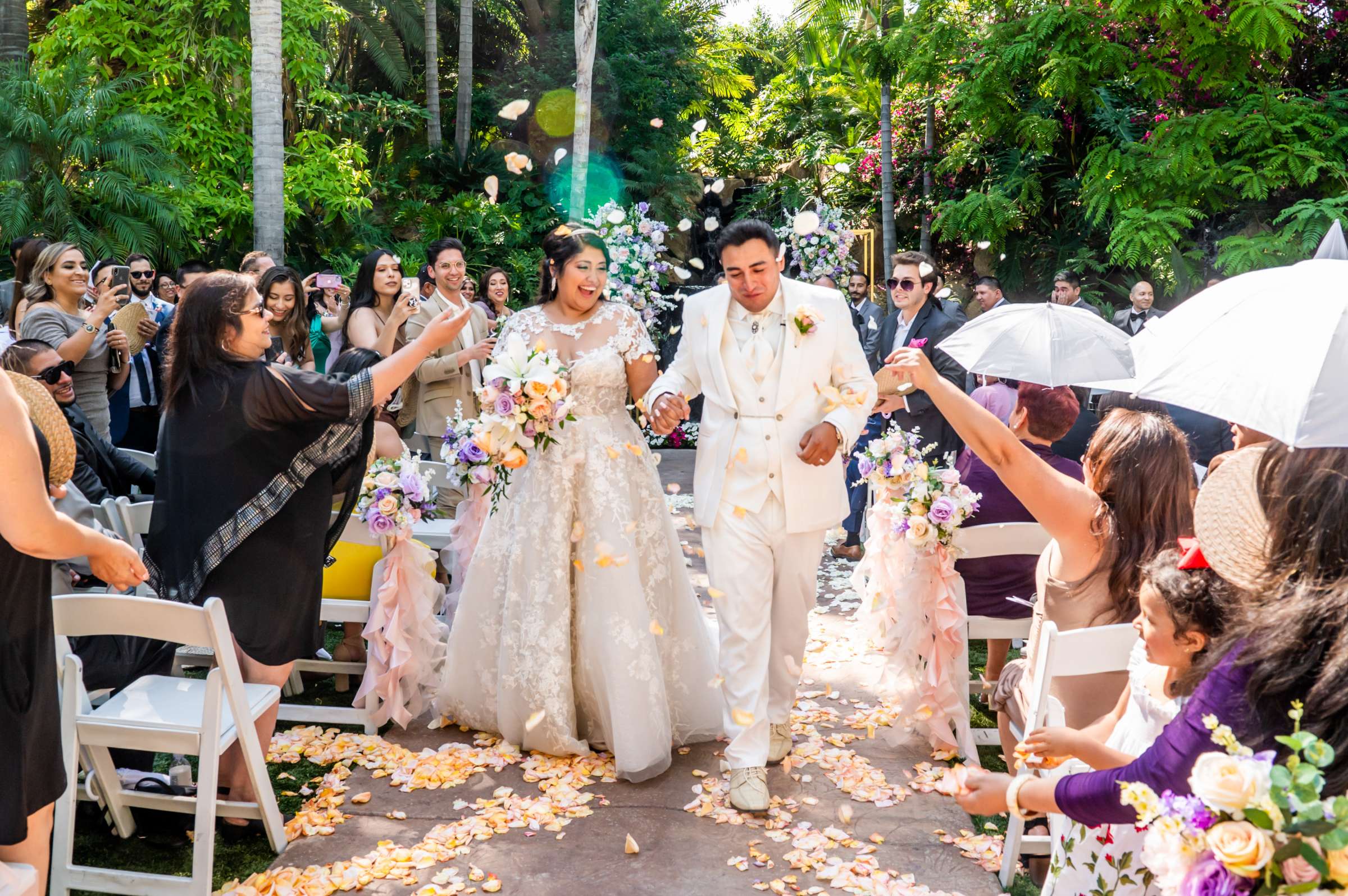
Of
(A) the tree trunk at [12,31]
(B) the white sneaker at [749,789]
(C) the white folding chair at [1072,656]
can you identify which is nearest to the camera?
(C) the white folding chair at [1072,656]

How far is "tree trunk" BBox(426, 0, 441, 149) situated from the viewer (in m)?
20.0

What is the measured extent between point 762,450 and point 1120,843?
1.95m

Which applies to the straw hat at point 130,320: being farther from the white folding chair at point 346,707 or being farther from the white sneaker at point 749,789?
the white sneaker at point 749,789

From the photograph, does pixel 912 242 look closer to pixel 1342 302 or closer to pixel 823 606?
pixel 823 606

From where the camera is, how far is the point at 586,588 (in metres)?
4.30

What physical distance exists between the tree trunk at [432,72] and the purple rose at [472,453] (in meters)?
17.0

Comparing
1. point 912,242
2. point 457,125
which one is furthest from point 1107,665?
point 457,125

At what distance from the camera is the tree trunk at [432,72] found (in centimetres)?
1997

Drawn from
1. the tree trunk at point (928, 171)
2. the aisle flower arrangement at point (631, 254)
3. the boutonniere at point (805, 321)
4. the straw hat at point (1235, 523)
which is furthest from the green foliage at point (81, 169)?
the straw hat at point (1235, 523)

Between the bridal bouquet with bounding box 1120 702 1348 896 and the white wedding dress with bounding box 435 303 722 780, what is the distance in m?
2.72

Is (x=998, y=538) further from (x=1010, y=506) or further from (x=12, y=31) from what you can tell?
(x=12, y=31)

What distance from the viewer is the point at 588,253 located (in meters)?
4.43

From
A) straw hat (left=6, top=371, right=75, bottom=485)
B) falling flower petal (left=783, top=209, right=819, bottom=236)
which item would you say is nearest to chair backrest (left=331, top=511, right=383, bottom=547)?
straw hat (left=6, top=371, right=75, bottom=485)

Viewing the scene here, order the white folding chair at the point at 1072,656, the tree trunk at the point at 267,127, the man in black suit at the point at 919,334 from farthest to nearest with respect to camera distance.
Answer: the tree trunk at the point at 267,127, the man in black suit at the point at 919,334, the white folding chair at the point at 1072,656
